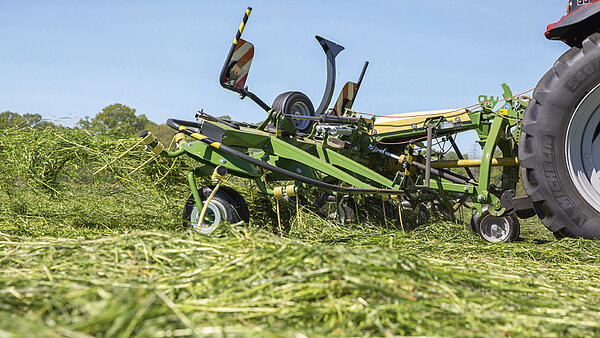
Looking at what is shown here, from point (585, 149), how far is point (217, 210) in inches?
107

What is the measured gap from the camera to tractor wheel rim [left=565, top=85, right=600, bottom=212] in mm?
3438

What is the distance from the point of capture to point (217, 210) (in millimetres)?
4125

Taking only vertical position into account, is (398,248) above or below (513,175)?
below

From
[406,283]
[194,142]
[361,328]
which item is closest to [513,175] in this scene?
[194,142]

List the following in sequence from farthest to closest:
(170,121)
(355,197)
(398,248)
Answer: (355,197) < (170,121) < (398,248)

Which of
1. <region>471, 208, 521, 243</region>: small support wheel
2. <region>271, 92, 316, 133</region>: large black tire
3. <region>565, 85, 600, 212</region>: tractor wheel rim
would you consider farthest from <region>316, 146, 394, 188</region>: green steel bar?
<region>565, 85, 600, 212</region>: tractor wheel rim

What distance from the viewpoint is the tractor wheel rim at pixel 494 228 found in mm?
4344

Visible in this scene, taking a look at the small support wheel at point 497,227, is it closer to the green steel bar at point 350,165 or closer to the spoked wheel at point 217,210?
the green steel bar at point 350,165

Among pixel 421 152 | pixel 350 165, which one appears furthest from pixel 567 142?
pixel 421 152

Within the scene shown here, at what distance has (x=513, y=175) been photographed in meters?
4.75

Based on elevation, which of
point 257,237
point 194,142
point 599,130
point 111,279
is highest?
point 599,130

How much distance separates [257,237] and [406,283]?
0.85 metres

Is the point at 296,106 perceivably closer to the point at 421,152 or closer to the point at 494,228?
the point at 421,152

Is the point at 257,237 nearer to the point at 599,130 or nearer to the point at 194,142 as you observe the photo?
the point at 194,142
